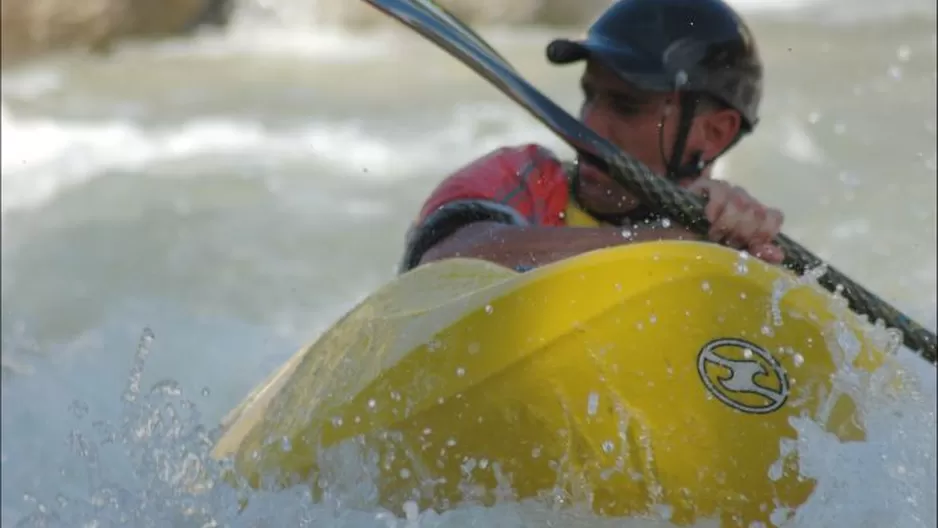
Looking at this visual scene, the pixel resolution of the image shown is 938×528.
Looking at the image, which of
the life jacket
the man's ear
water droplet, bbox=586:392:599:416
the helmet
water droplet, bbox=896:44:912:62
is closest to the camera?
water droplet, bbox=586:392:599:416

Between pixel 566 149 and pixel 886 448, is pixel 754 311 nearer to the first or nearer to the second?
pixel 886 448

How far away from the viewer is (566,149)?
672cm

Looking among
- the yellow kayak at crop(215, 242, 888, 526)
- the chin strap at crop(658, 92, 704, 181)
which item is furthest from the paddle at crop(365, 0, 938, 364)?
the yellow kayak at crop(215, 242, 888, 526)

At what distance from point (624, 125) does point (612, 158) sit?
0.19 meters

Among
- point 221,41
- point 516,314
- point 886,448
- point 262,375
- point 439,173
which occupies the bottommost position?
point 221,41

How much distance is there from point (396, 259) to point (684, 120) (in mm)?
Answer: 2978

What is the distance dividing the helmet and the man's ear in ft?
0.12

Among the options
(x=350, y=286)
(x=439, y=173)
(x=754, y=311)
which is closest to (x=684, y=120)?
(x=754, y=311)

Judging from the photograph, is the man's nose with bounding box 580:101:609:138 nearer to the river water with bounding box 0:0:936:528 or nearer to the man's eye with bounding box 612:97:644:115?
the man's eye with bounding box 612:97:644:115

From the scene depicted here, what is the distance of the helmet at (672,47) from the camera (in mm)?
2590

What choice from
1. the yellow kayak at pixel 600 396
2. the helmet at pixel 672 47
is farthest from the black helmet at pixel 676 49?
the yellow kayak at pixel 600 396

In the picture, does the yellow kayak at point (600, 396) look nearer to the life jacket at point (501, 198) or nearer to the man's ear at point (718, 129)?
the life jacket at point (501, 198)

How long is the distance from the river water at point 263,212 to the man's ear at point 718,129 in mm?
661

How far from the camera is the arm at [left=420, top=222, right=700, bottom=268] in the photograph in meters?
2.32
